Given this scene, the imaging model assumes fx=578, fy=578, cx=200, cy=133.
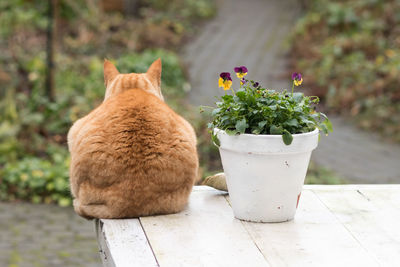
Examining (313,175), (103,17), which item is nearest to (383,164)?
(313,175)

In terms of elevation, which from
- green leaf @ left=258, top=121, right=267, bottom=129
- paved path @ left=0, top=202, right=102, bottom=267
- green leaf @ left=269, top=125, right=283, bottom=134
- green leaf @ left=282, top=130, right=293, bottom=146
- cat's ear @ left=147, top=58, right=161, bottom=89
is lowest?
paved path @ left=0, top=202, right=102, bottom=267

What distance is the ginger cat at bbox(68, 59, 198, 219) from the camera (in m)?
2.74

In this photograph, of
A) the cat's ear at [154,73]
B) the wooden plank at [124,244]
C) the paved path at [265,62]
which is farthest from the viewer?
the paved path at [265,62]

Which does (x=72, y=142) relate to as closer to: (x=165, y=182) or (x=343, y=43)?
(x=165, y=182)

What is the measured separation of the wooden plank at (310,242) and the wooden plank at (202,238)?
0.07 meters

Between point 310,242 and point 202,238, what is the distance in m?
0.47

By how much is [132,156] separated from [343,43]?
832 centimetres

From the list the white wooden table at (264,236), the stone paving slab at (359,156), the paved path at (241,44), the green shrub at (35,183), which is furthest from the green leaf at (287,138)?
the paved path at (241,44)

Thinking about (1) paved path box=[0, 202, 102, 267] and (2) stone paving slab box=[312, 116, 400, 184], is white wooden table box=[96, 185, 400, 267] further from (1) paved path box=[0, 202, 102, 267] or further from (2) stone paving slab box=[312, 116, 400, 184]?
(2) stone paving slab box=[312, 116, 400, 184]

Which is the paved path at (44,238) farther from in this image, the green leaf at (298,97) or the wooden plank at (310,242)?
the green leaf at (298,97)

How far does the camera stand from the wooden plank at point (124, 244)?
2.33m

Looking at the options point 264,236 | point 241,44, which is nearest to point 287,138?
point 264,236

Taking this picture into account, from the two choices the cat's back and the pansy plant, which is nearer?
the pansy plant

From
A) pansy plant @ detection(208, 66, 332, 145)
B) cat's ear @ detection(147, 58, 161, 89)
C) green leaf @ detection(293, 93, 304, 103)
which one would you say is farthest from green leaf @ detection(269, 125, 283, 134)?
cat's ear @ detection(147, 58, 161, 89)
